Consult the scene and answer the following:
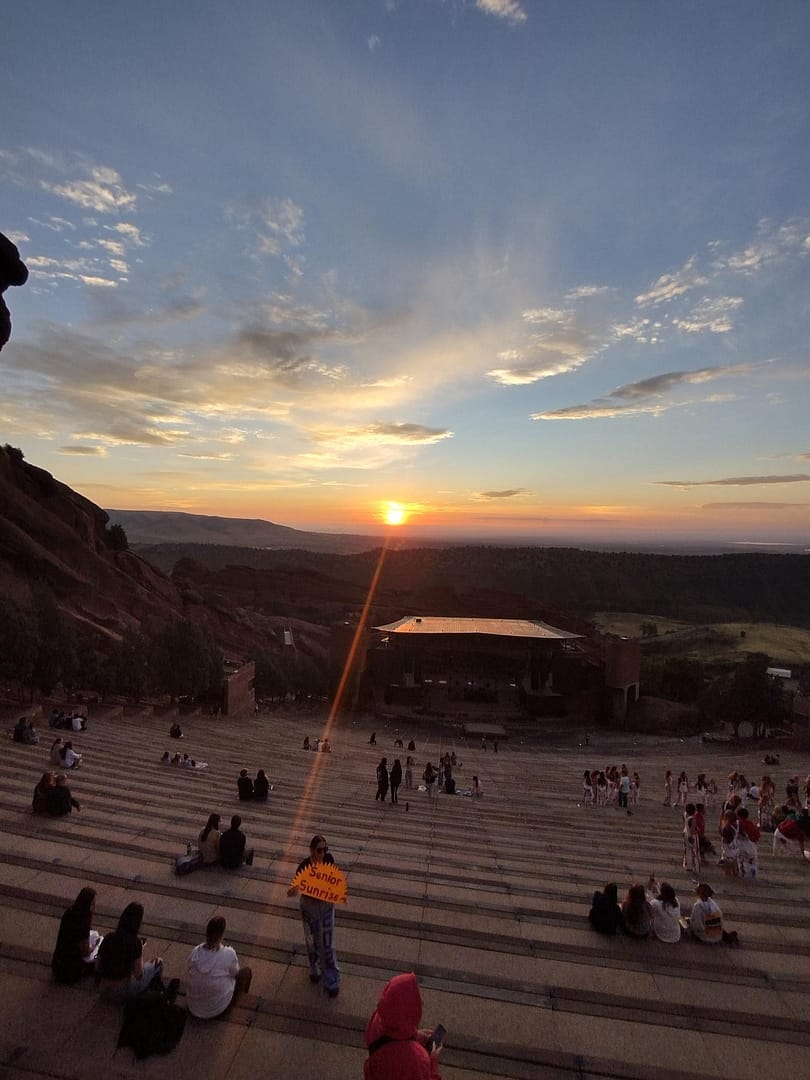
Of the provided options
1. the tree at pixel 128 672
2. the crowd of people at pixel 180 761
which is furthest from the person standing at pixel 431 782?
the tree at pixel 128 672

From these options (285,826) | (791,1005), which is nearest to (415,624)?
(285,826)

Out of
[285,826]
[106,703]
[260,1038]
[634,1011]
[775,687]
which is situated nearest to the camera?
[260,1038]

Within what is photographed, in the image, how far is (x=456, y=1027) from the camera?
547 centimetres

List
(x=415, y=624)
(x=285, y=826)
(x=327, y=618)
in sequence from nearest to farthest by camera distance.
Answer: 1. (x=285, y=826)
2. (x=415, y=624)
3. (x=327, y=618)

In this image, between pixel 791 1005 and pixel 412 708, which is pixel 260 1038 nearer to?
pixel 791 1005

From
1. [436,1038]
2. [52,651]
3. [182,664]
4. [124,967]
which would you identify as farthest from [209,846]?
[182,664]

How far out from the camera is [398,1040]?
399cm

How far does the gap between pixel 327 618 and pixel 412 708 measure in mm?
34975

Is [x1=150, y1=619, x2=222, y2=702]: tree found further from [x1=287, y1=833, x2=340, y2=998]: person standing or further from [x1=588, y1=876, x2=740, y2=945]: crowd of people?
[x1=588, y1=876, x2=740, y2=945]: crowd of people

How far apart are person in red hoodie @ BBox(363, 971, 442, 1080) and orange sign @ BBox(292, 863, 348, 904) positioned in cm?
163

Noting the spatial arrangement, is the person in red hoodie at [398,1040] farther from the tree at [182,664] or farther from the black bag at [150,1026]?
the tree at [182,664]

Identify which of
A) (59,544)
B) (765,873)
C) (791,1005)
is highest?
(59,544)

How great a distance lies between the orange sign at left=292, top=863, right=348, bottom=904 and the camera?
18.7ft

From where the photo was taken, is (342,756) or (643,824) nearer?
(643,824)
